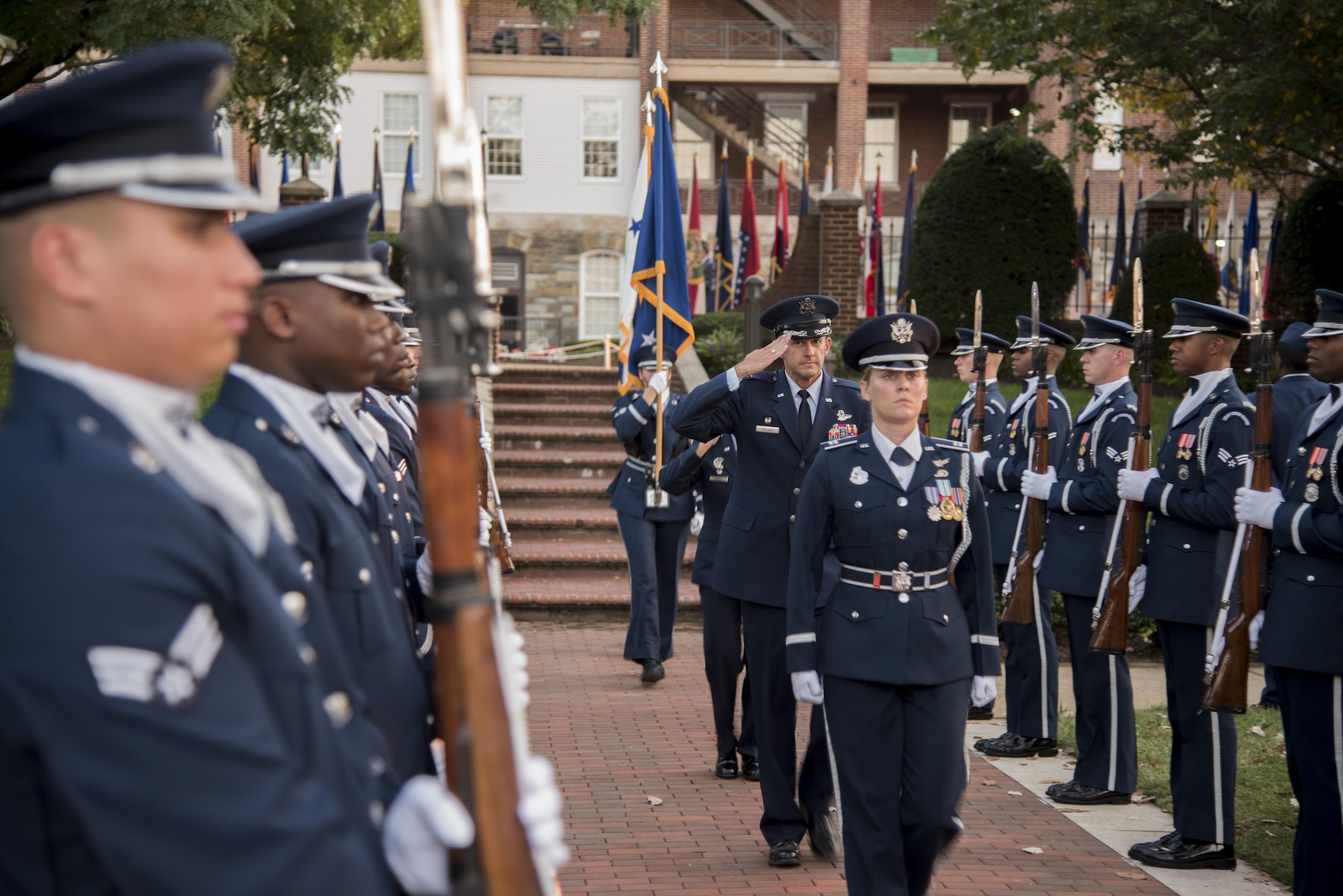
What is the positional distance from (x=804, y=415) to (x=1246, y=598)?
2.19m

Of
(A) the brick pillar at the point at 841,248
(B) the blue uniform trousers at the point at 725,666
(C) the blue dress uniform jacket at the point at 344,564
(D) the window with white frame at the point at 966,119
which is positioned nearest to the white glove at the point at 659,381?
(B) the blue uniform trousers at the point at 725,666

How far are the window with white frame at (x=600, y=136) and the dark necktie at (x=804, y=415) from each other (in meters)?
29.1

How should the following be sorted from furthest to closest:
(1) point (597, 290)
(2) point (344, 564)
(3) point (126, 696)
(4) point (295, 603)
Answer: (1) point (597, 290) → (2) point (344, 564) → (4) point (295, 603) → (3) point (126, 696)

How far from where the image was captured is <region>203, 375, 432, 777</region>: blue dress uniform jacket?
243 centimetres

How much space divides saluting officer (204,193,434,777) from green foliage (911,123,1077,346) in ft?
54.4

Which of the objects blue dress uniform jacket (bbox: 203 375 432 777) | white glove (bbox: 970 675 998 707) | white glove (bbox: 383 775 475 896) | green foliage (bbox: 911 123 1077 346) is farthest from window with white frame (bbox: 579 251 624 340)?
white glove (bbox: 383 775 475 896)

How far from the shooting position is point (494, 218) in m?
34.6

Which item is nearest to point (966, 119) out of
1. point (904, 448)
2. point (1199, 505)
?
point (1199, 505)

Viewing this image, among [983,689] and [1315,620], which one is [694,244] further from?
[983,689]

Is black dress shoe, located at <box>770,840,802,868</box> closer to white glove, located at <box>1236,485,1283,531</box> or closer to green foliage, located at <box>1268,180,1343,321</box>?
white glove, located at <box>1236,485,1283,531</box>

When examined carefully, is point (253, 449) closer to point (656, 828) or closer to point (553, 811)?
point (553, 811)

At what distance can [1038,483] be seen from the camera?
7.74 m

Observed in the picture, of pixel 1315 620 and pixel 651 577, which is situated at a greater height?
pixel 1315 620

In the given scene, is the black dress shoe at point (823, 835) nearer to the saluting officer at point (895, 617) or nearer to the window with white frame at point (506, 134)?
the saluting officer at point (895, 617)
